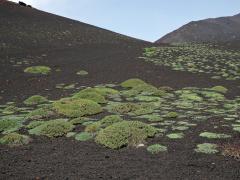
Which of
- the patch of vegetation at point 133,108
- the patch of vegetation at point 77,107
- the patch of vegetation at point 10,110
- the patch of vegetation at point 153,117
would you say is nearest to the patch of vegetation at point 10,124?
the patch of vegetation at point 10,110

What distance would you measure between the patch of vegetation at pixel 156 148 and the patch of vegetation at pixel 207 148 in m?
1.15

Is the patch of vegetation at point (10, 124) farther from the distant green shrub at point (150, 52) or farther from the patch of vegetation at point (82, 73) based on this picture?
the distant green shrub at point (150, 52)

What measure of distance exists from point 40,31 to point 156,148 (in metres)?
40.4

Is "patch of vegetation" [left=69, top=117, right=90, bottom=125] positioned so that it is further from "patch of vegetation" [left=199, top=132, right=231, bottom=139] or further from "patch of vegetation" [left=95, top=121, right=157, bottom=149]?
"patch of vegetation" [left=199, top=132, right=231, bottom=139]

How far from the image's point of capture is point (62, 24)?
59.4m

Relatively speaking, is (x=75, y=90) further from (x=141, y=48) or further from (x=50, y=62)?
(x=141, y=48)

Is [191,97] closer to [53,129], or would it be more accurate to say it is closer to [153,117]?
[153,117]

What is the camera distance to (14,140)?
1623 centimetres

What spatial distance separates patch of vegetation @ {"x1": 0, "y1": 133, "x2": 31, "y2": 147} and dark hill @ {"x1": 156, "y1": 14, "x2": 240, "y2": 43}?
3631 inches

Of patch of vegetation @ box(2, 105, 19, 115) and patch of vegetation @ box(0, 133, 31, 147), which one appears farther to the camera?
patch of vegetation @ box(2, 105, 19, 115)

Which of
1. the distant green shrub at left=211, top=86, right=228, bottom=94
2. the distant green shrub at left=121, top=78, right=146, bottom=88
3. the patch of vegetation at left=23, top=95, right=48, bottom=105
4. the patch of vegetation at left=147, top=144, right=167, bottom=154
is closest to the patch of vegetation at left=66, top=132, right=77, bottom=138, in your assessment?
the patch of vegetation at left=147, top=144, right=167, bottom=154

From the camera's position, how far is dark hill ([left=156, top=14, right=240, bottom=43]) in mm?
109294

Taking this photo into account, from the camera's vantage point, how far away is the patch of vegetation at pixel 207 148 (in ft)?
46.1

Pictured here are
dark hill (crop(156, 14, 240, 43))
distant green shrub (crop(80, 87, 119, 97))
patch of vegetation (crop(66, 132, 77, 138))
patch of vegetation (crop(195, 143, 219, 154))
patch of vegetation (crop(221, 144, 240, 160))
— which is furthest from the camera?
dark hill (crop(156, 14, 240, 43))
